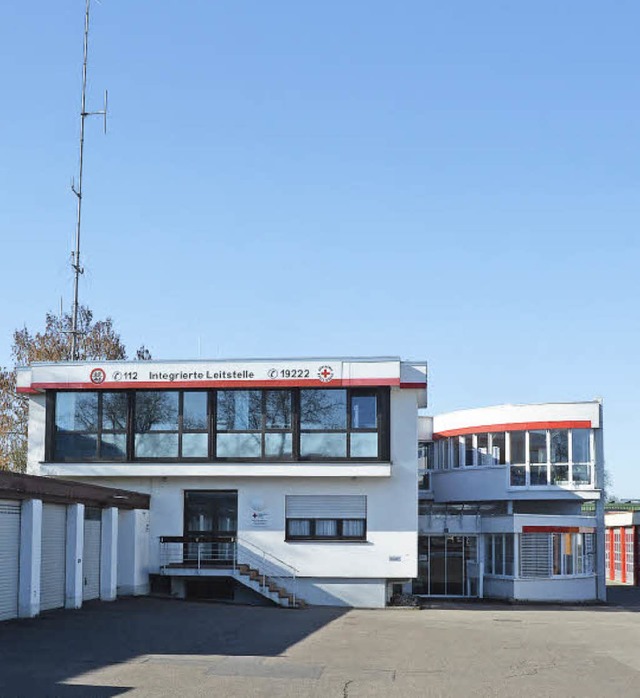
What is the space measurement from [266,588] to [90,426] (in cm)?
711

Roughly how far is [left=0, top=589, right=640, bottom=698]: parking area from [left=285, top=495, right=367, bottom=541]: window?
12.6 ft

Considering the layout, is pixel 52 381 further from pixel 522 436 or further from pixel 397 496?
pixel 522 436

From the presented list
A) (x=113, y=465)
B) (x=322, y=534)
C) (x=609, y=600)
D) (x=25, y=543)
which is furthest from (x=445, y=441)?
(x=25, y=543)

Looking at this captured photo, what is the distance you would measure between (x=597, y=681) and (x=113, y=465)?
18.4 metres

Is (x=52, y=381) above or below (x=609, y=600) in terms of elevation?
above

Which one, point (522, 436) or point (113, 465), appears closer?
point (113, 465)

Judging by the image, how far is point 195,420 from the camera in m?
32.0

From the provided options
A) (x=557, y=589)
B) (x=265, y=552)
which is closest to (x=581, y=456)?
(x=557, y=589)

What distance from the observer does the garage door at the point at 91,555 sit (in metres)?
27.3

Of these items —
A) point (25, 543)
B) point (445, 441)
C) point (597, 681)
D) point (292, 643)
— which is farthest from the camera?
point (445, 441)

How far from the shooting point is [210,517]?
3238 cm

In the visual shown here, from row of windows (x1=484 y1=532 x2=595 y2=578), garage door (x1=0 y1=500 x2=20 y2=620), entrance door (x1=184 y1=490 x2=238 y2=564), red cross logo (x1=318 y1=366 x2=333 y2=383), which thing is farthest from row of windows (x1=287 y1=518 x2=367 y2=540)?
Answer: garage door (x1=0 y1=500 x2=20 y2=620)

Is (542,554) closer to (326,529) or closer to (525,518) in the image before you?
(525,518)

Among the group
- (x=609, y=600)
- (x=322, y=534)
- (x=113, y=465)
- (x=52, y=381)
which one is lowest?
(x=609, y=600)
